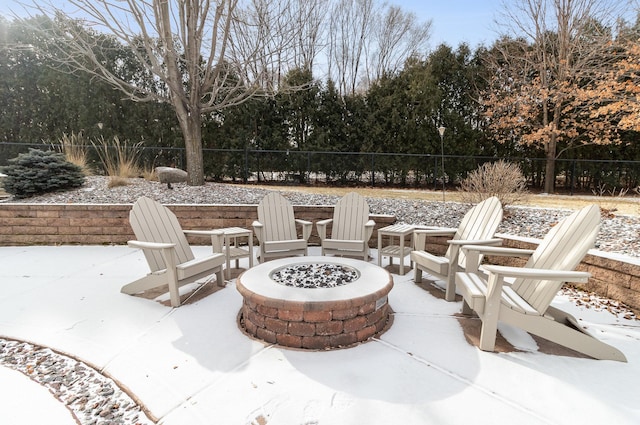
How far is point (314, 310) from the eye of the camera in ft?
7.25

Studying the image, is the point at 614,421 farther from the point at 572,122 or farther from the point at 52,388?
the point at 572,122

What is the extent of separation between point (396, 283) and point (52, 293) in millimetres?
3373

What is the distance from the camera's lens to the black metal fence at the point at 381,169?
10914 mm

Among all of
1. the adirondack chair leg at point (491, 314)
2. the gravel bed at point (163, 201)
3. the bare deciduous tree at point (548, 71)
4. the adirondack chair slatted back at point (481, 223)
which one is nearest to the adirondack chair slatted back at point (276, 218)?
the gravel bed at point (163, 201)

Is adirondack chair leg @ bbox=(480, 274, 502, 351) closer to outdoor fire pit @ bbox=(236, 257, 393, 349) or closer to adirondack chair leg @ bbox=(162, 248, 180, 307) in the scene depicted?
outdoor fire pit @ bbox=(236, 257, 393, 349)

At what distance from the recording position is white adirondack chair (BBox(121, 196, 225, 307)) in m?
2.87

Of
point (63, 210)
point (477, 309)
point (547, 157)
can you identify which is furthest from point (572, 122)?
point (63, 210)

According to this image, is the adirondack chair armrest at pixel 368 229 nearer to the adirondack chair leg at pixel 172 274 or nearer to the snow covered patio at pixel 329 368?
the snow covered patio at pixel 329 368

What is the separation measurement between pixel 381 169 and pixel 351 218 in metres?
7.29

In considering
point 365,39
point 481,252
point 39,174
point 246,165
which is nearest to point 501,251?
point 481,252

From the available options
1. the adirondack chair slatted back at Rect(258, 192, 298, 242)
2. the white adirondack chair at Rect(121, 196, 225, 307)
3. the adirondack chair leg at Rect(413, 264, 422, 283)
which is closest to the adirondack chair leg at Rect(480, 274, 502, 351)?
the adirondack chair leg at Rect(413, 264, 422, 283)

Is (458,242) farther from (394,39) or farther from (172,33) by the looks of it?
(394,39)

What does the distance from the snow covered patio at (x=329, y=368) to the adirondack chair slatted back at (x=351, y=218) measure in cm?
146

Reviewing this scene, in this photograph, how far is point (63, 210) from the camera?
4891 millimetres
